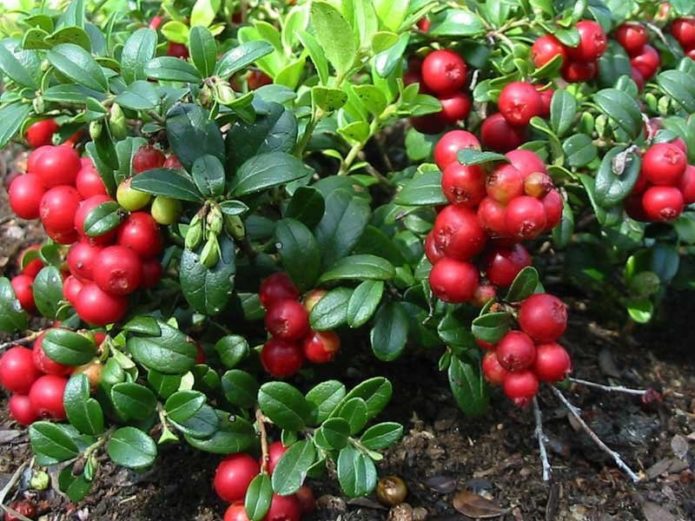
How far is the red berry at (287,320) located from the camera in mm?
2139

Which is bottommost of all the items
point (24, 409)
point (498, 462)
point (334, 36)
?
point (498, 462)

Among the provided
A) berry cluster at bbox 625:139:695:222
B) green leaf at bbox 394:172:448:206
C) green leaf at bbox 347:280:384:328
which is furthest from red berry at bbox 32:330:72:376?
berry cluster at bbox 625:139:695:222

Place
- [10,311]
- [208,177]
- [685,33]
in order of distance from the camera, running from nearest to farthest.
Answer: [208,177] < [10,311] < [685,33]

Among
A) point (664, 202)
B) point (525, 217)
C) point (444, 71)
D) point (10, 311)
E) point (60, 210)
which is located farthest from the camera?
point (444, 71)

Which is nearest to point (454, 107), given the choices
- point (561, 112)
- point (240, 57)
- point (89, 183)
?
point (561, 112)

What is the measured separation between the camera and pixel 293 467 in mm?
2045

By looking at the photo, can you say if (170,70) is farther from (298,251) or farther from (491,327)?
(491,327)

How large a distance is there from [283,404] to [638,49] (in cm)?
168

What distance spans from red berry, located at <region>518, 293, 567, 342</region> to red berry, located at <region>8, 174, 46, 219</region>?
1.22m

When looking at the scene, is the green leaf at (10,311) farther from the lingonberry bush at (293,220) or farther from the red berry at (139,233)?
the red berry at (139,233)

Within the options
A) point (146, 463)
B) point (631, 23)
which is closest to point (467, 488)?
point (146, 463)

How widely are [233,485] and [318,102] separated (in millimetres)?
995

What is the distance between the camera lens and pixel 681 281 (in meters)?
2.83

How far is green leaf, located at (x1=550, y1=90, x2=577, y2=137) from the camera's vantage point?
7.71ft
